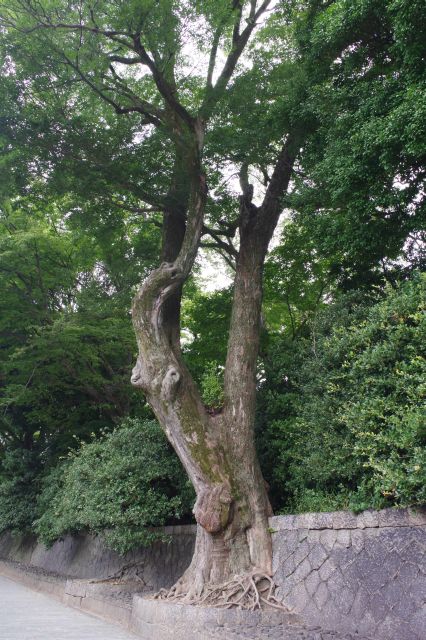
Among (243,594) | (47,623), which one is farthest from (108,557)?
(243,594)

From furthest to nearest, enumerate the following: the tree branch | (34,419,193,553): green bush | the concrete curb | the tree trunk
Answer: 1. the tree branch
2. (34,419,193,553): green bush
3. the concrete curb
4. the tree trunk

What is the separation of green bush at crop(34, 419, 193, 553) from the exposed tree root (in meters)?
1.73

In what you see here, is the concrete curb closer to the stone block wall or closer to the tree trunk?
the tree trunk

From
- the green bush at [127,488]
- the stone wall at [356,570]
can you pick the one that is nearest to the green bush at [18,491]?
the green bush at [127,488]

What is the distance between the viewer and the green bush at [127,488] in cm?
831

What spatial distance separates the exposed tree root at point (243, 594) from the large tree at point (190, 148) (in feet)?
0.26

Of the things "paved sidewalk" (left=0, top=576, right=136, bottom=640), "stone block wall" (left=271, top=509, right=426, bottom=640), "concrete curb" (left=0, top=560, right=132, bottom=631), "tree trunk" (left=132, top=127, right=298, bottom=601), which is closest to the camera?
"stone block wall" (left=271, top=509, right=426, bottom=640)

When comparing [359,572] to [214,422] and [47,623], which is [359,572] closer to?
[214,422]

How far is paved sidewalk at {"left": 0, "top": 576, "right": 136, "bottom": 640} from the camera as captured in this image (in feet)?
21.6

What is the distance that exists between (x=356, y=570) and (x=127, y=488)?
4134mm

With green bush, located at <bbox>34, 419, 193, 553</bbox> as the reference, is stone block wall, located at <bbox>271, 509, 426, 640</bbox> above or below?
below

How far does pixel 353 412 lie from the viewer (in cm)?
580

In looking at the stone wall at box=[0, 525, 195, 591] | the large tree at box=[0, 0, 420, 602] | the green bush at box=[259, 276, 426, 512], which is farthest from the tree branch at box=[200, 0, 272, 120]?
the stone wall at box=[0, 525, 195, 591]

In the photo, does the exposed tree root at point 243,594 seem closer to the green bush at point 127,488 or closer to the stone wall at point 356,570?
the stone wall at point 356,570
